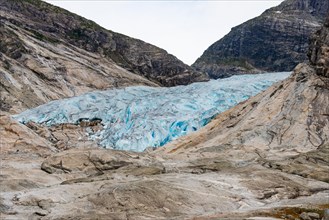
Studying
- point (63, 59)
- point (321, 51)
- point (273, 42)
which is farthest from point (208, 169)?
point (273, 42)

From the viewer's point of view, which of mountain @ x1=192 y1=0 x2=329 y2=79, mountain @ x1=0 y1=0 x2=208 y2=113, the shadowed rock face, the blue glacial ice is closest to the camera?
the shadowed rock face

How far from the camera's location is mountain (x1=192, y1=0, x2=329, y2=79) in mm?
175000

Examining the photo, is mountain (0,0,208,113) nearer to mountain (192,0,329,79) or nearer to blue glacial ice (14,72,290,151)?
blue glacial ice (14,72,290,151)

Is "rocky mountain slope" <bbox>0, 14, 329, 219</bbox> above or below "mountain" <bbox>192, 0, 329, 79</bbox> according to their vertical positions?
below

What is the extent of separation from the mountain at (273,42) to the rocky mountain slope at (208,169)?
13063 cm

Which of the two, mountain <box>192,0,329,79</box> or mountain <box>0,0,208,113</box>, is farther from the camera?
mountain <box>192,0,329,79</box>

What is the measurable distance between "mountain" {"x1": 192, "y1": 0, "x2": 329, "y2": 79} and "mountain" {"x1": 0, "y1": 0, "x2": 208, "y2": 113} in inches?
2674

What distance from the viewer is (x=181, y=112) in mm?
61562

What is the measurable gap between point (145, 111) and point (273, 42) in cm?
13092

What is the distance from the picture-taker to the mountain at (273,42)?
17500cm

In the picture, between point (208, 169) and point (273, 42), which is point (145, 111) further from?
point (273, 42)

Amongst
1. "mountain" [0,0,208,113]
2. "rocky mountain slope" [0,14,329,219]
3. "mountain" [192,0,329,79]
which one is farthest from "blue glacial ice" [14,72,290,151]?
"mountain" [192,0,329,79]

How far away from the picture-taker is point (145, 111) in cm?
6266

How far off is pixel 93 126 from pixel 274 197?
3803 centimetres
